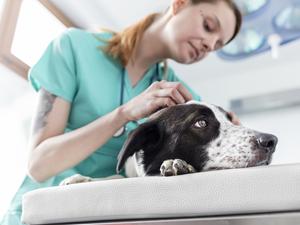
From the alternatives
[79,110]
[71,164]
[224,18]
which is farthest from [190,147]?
[224,18]

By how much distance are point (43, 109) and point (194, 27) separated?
0.49 metres

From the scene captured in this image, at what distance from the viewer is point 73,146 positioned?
88 centimetres

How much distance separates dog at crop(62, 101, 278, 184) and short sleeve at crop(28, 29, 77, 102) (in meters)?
0.29

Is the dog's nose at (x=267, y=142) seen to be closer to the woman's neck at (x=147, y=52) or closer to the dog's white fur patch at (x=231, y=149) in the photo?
the dog's white fur patch at (x=231, y=149)

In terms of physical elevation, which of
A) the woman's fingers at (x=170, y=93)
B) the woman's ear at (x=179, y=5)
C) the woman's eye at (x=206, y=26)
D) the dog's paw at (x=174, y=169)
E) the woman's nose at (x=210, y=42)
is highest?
the woman's ear at (x=179, y=5)

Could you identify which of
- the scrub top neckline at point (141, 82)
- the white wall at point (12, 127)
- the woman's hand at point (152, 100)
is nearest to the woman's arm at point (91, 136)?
the woman's hand at point (152, 100)

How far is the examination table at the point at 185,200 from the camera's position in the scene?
1.47 feet

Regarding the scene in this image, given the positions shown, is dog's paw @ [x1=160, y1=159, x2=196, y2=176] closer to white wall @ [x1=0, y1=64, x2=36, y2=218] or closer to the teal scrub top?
the teal scrub top

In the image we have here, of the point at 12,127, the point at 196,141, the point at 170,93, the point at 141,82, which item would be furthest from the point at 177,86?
the point at 12,127

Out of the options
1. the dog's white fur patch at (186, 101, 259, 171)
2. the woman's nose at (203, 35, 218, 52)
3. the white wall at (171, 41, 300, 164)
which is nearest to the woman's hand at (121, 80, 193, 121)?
the dog's white fur patch at (186, 101, 259, 171)

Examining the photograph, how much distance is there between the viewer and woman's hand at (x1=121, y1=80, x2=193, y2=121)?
32.7 inches

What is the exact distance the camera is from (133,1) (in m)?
1.80

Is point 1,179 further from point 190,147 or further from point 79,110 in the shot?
point 190,147

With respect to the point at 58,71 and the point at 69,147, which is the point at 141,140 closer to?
the point at 69,147
